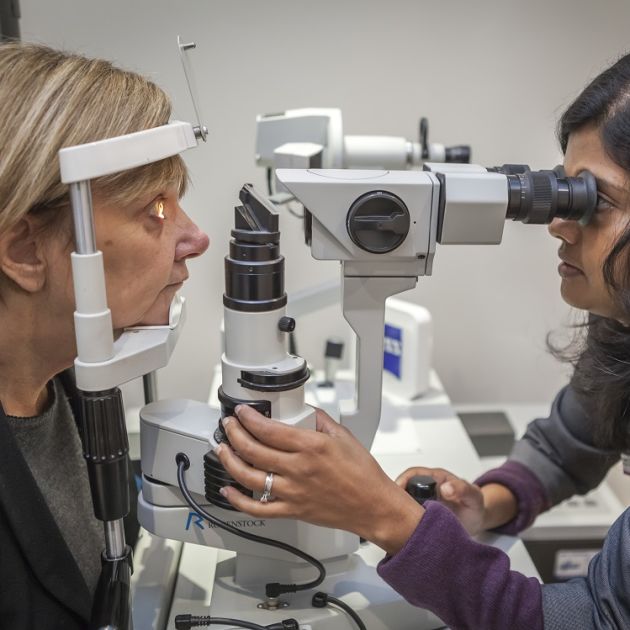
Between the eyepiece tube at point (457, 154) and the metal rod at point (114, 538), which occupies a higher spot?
the eyepiece tube at point (457, 154)

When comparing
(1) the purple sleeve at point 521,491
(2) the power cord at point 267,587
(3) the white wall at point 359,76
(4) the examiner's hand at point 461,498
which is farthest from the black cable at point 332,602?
(3) the white wall at point 359,76

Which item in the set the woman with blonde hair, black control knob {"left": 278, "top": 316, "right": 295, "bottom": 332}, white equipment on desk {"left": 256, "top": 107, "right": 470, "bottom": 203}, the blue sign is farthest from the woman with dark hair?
the blue sign

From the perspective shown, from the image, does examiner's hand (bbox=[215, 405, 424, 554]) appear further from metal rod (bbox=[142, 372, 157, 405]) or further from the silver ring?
metal rod (bbox=[142, 372, 157, 405])

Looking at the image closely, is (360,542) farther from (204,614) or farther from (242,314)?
(242,314)

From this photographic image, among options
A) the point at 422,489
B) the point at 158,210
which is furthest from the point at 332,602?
the point at 158,210

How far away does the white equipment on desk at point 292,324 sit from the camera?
0.71m

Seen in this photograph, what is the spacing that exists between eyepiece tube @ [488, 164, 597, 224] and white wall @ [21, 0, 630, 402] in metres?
1.06

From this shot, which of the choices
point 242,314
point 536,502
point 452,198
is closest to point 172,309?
point 242,314

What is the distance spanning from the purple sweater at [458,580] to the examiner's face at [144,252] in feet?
1.42

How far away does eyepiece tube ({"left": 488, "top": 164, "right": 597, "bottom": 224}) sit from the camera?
2.45 feet

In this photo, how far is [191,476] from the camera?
80cm

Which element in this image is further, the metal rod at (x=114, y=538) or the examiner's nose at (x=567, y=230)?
the examiner's nose at (x=567, y=230)

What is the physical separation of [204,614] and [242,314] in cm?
45

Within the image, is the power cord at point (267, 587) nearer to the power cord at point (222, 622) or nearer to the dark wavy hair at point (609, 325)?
the power cord at point (222, 622)
